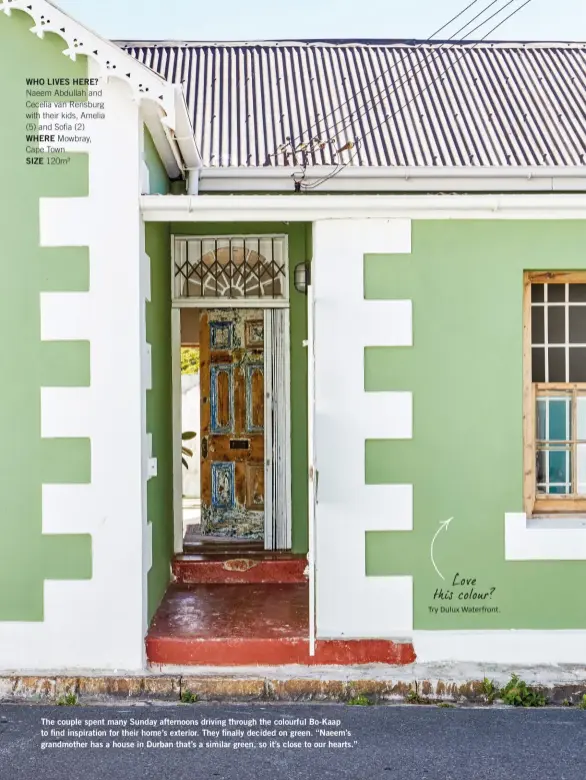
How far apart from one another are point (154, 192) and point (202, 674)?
3.54 metres

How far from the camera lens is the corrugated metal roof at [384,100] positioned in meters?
7.32

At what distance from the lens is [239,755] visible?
176 inches

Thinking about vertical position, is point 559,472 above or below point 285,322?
below

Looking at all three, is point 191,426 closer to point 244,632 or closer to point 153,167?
point 153,167

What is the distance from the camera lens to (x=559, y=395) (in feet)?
18.7

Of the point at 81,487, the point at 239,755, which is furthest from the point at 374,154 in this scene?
the point at 239,755

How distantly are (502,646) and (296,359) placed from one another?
10.5 feet

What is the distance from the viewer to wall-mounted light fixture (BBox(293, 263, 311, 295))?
22.9 ft

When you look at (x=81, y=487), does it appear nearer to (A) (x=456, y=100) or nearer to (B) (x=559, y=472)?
(B) (x=559, y=472)

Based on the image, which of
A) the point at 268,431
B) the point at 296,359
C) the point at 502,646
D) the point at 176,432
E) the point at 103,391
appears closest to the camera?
the point at 103,391

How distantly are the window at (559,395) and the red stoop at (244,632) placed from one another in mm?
1597

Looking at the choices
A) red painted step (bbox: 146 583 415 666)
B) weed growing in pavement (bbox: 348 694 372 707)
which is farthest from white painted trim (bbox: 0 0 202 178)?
weed growing in pavement (bbox: 348 694 372 707)

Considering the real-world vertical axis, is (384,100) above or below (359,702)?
above

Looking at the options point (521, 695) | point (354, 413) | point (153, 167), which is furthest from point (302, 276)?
point (521, 695)
